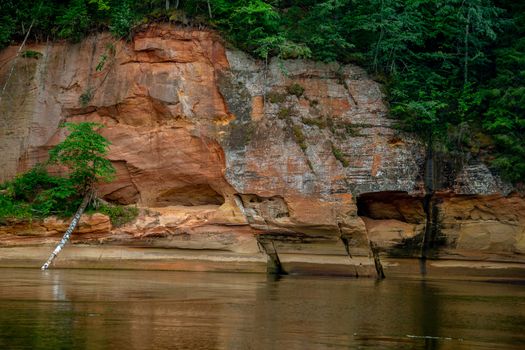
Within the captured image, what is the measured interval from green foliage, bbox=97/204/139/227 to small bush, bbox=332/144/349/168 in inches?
273

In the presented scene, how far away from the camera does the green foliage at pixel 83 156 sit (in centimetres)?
2361

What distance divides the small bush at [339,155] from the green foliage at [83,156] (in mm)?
7465

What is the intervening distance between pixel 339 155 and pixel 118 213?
7.64 m

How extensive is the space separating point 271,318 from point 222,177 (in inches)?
491

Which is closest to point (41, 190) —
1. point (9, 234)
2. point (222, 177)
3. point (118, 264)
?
point (9, 234)

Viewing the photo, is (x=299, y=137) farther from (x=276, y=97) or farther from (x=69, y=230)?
(x=69, y=230)

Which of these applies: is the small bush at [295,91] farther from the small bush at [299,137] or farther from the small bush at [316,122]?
the small bush at [299,137]

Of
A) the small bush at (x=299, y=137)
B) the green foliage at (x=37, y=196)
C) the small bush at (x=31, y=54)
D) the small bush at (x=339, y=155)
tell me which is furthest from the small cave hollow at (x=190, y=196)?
the small bush at (x=31, y=54)

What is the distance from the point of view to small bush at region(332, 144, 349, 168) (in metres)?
25.2

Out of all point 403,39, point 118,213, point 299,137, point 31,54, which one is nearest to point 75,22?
point 31,54

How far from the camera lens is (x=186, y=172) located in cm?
2553

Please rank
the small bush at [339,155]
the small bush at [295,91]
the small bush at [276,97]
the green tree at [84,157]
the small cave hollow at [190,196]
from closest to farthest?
the green tree at [84,157]
the small bush at [339,155]
the small cave hollow at [190,196]
the small bush at [276,97]
the small bush at [295,91]

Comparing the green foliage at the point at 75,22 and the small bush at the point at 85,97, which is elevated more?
the green foliage at the point at 75,22

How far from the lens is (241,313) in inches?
529
